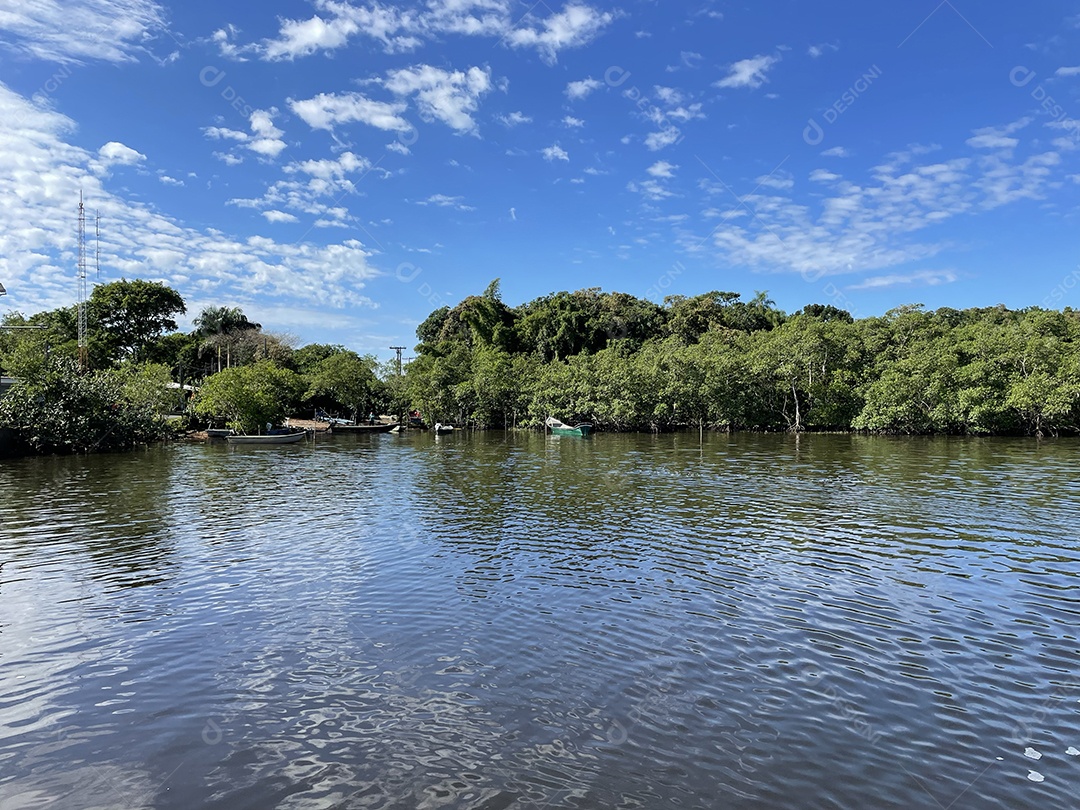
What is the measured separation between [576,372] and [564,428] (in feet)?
44.4

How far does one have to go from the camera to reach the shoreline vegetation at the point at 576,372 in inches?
2023

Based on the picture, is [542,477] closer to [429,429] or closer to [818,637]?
[818,637]

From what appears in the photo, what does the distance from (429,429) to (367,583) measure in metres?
76.0

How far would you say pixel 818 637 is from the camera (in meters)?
9.55

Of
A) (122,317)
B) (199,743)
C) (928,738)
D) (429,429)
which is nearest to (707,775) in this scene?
(928,738)

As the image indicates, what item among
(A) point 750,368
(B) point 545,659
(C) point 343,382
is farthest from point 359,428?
(B) point 545,659

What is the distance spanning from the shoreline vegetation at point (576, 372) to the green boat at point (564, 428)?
3.99 m

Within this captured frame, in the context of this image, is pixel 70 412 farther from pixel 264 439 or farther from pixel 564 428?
pixel 564 428

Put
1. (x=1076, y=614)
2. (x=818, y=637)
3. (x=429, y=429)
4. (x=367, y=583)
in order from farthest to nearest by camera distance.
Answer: (x=429, y=429), (x=367, y=583), (x=1076, y=614), (x=818, y=637)

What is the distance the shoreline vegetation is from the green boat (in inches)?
157

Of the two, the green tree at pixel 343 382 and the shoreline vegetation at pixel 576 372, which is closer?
the shoreline vegetation at pixel 576 372

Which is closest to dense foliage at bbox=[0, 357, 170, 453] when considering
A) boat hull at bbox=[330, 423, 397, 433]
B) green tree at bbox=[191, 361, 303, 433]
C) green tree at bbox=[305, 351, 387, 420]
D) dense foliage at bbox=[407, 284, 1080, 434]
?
green tree at bbox=[191, 361, 303, 433]

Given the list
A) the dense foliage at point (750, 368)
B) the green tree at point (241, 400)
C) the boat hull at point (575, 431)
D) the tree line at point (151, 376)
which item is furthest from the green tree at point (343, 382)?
the boat hull at point (575, 431)

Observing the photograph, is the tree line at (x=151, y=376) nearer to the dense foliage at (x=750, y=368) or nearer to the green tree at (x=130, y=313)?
the green tree at (x=130, y=313)
